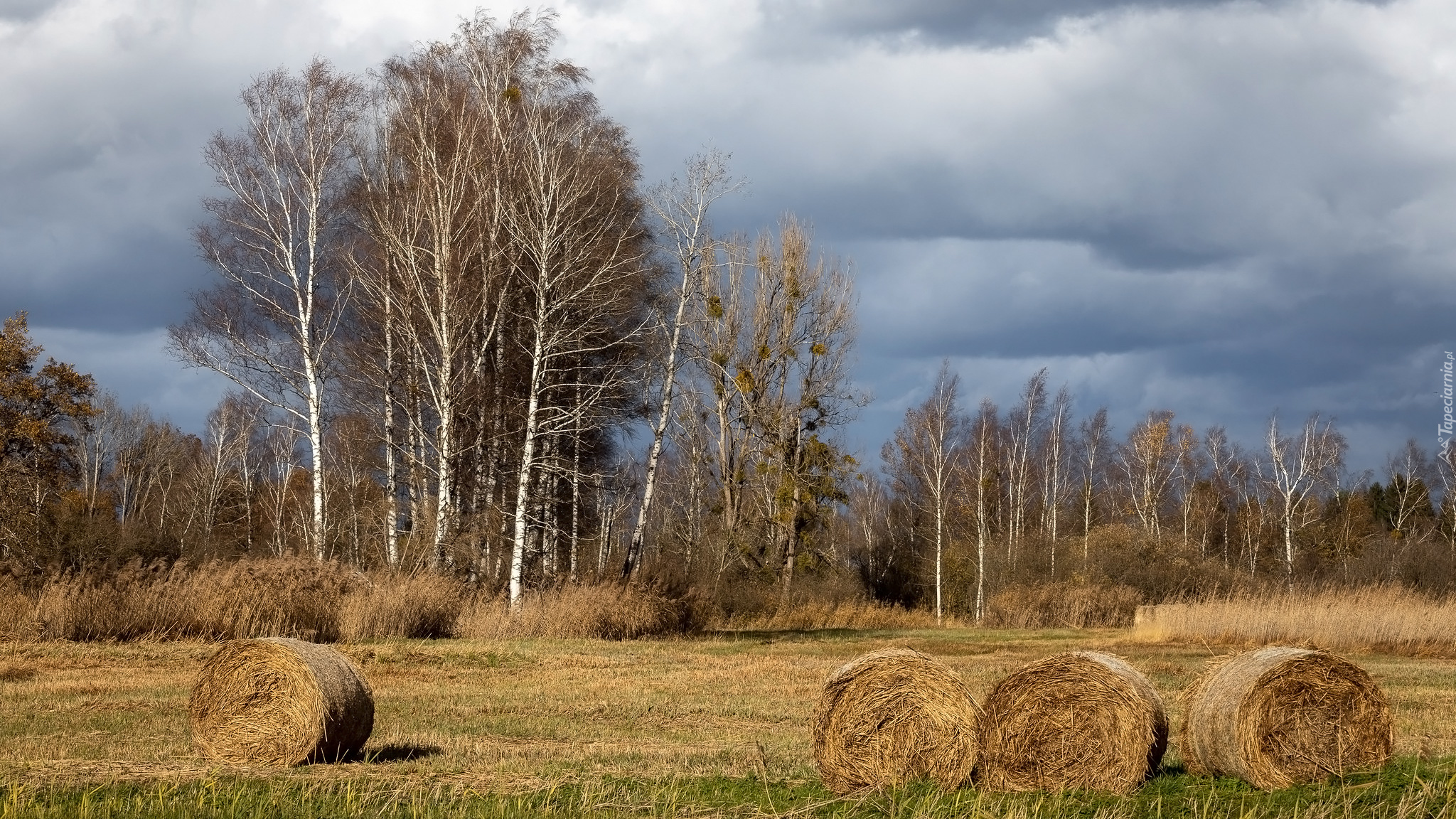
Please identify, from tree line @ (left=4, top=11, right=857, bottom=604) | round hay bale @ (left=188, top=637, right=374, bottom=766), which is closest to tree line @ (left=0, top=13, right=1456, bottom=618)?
tree line @ (left=4, top=11, right=857, bottom=604)

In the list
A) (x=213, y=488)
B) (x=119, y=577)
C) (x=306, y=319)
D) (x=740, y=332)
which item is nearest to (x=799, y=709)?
(x=119, y=577)

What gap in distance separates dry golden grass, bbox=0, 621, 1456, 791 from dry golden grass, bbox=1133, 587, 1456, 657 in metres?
1.34

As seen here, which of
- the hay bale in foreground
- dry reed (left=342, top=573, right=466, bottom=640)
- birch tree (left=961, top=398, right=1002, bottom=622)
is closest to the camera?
the hay bale in foreground

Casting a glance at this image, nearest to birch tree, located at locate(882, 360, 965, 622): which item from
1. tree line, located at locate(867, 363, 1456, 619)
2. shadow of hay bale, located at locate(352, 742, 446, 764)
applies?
tree line, located at locate(867, 363, 1456, 619)

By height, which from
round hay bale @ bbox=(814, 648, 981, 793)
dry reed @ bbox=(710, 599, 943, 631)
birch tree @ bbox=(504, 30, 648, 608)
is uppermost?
birch tree @ bbox=(504, 30, 648, 608)

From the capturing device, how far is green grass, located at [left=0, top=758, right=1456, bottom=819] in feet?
26.3

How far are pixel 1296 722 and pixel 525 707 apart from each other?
29.1 feet

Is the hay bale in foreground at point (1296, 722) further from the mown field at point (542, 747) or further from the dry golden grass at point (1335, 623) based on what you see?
the dry golden grass at point (1335, 623)

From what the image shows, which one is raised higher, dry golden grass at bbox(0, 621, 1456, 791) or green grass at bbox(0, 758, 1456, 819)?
green grass at bbox(0, 758, 1456, 819)

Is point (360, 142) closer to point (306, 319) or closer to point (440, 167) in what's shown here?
point (440, 167)

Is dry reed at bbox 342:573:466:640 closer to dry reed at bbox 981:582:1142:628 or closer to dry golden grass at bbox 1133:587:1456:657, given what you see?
dry golden grass at bbox 1133:587:1456:657

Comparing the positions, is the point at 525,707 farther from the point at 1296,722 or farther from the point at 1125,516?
the point at 1125,516

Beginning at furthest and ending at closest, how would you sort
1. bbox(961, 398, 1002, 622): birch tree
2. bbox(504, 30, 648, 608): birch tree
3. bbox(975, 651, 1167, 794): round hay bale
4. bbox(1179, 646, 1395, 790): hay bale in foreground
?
bbox(961, 398, 1002, 622): birch tree → bbox(504, 30, 648, 608): birch tree → bbox(1179, 646, 1395, 790): hay bale in foreground → bbox(975, 651, 1167, 794): round hay bale

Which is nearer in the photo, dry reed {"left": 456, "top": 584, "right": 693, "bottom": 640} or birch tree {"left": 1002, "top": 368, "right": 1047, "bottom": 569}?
dry reed {"left": 456, "top": 584, "right": 693, "bottom": 640}
